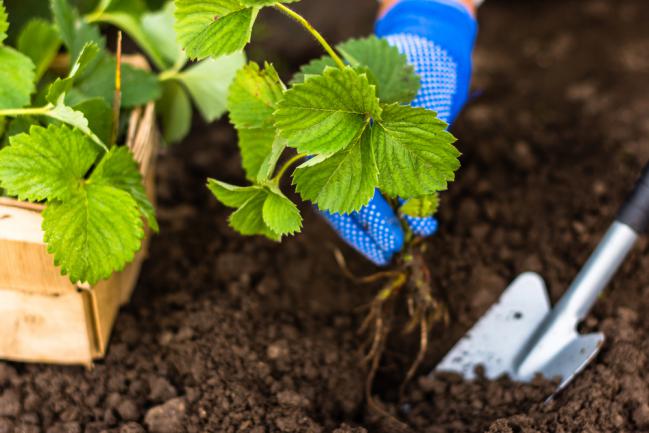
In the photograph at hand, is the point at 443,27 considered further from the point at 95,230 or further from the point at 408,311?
the point at 95,230

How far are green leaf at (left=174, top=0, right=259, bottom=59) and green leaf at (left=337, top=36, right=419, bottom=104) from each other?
8.5 inches

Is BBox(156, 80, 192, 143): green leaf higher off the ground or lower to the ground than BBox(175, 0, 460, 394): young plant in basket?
lower

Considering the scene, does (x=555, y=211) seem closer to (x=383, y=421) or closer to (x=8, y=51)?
(x=383, y=421)

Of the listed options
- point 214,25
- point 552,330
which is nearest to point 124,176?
point 214,25

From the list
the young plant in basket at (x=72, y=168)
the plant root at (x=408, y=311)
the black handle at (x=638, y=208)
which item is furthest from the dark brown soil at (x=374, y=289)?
the young plant in basket at (x=72, y=168)

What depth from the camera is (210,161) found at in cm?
185

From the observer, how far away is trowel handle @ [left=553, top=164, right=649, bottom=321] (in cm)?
143

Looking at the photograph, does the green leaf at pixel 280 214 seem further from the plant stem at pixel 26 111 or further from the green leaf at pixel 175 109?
the green leaf at pixel 175 109

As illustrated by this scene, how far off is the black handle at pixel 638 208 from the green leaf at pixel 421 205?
0.42 m

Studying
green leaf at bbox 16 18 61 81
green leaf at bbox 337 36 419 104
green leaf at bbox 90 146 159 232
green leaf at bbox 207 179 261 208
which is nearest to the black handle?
green leaf at bbox 337 36 419 104

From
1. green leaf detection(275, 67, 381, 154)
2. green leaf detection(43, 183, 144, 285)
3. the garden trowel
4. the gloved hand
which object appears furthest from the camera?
the garden trowel

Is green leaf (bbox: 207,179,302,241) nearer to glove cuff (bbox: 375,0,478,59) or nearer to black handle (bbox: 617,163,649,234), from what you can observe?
glove cuff (bbox: 375,0,478,59)

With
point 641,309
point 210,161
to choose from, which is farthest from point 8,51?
point 641,309

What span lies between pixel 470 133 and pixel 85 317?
0.99 metres
